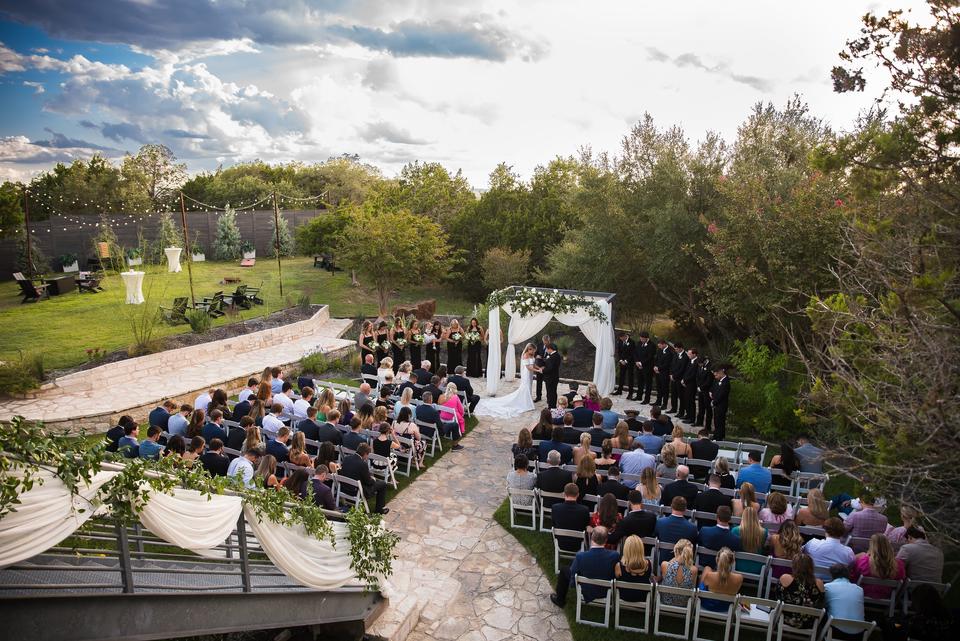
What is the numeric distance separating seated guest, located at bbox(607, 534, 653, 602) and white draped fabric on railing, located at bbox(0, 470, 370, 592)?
291cm

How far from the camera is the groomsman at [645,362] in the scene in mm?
14477

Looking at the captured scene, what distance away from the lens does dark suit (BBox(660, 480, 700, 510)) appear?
7930 millimetres

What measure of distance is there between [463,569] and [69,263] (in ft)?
88.8

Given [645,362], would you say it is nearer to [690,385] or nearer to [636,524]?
[690,385]

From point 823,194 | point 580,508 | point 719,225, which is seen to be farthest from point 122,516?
point 719,225

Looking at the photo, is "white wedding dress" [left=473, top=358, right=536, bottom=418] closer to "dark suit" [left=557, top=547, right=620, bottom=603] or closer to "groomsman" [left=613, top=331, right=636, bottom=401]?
"groomsman" [left=613, top=331, right=636, bottom=401]

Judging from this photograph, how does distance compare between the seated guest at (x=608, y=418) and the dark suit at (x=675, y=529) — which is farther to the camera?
the seated guest at (x=608, y=418)

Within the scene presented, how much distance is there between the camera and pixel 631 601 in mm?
6820

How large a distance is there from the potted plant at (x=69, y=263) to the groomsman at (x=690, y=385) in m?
26.8

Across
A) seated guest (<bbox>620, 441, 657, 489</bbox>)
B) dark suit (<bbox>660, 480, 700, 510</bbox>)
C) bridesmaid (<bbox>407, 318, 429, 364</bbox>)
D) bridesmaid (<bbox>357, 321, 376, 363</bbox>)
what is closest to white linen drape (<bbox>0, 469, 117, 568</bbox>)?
dark suit (<bbox>660, 480, 700, 510</bbox>)

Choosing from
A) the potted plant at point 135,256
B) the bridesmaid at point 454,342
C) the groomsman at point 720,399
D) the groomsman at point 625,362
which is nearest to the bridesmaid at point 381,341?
the bridesmaid at point 454,342

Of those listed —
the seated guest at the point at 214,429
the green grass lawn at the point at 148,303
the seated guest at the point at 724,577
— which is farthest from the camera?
the green grass lawn at the point at 148,303

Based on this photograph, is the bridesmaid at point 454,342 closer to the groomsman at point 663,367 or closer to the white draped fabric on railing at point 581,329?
the white draped fabric on railing at point 581,329

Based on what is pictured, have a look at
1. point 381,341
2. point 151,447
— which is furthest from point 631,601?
point 381,341
